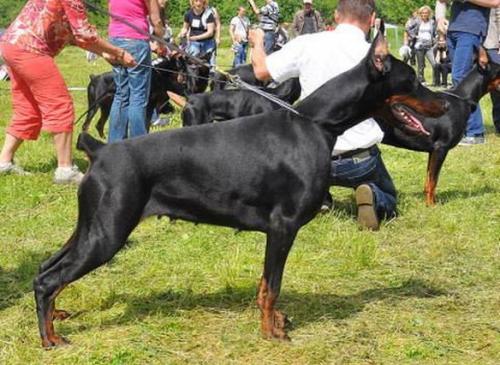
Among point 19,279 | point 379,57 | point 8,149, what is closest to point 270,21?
point 8,149

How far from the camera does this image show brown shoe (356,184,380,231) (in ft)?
18.5

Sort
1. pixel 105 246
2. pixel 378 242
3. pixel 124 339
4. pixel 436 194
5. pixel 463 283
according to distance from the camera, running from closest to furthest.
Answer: pixel 105 246, pixel 124 339, pixel 463 283, pixel 378 242, pixel 436 194

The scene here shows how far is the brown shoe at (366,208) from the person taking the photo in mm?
5637

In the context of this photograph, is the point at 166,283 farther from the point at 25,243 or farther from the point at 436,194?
the point at 436,194

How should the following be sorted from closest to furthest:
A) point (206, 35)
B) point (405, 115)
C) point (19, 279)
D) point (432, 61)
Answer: point (405, 115), point (19, 279), point (206, 35), point (432, 61)

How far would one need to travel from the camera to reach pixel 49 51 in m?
6.73

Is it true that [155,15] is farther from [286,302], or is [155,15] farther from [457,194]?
[286,302]

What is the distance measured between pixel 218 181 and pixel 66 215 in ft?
9.62

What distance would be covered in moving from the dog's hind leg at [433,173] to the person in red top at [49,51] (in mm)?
2704

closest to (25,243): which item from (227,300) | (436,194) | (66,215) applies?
(66,215)

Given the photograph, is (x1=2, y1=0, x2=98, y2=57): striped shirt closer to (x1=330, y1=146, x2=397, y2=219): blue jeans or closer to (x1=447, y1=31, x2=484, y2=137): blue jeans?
(x1=330, y1=146, x2=397, y2=219): blue jeans

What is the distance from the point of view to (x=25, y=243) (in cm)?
548

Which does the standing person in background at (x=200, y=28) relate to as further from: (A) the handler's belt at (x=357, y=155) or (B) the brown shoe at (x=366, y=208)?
(B) the brown shoe at (x=366, y=208)

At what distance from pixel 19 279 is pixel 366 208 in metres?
2.54
